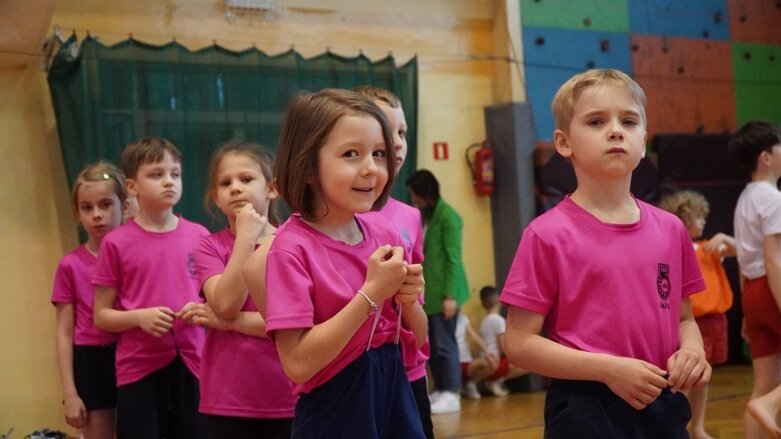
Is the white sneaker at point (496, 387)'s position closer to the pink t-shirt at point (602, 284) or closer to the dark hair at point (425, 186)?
the dark hair at point (425, 186)

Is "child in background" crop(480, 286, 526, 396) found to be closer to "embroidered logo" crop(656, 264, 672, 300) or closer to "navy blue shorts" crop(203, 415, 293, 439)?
"navy blue shorts" crop(203, 415, 293, 439)

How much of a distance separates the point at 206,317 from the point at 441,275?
158 inches

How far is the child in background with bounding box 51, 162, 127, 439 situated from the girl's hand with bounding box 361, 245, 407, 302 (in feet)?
7.52

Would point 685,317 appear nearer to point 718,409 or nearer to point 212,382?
point 212,382

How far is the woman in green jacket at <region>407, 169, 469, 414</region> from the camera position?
21.6 ft

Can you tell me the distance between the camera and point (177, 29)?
6531 mm

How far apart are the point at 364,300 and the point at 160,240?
1763 millimetres

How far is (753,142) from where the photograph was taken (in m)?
4.01

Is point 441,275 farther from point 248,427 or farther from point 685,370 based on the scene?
point 685,370

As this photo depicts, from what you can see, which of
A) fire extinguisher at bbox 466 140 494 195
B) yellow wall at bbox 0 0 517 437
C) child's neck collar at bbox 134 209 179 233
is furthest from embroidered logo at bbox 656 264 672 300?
fire extinguisher at bbox 466 140 494 195

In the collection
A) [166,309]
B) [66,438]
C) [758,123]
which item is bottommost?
[66,438]

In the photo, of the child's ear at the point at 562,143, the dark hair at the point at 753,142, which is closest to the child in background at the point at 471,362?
the dark hair at the point at 753,142

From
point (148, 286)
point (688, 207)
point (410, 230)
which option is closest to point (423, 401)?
point (410, 230)

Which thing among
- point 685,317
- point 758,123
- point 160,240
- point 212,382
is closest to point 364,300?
point 685,317
